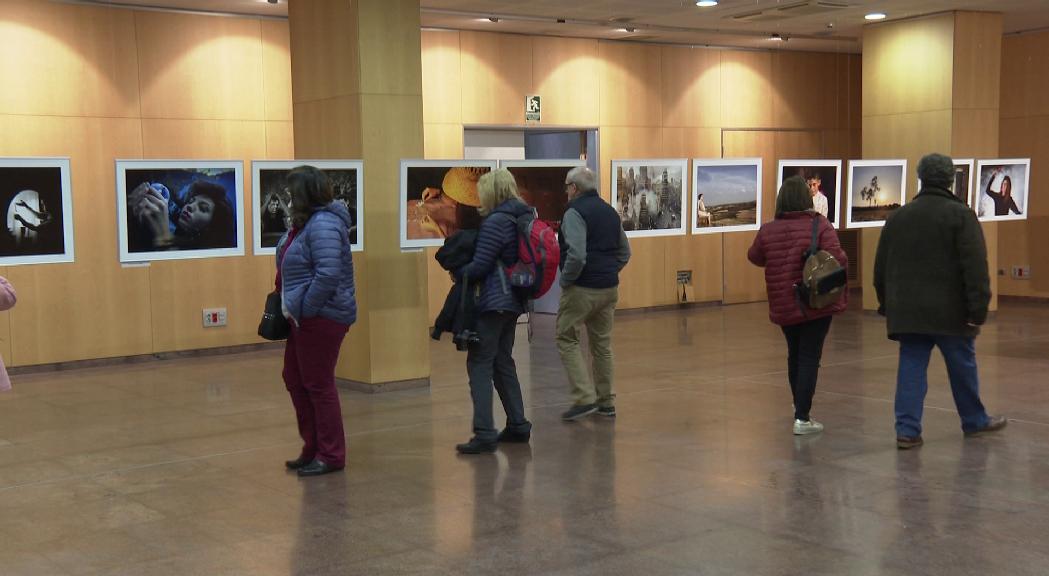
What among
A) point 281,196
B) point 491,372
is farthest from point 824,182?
point 491,372

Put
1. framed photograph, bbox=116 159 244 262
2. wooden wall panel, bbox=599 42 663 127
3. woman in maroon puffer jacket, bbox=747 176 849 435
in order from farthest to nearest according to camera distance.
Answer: wooden wall panel, bbox=599 42 663 127 → framed photograph, bbox=116 159 244 262 → woman in maroon puffer jacket, bbox=747 176 849 435

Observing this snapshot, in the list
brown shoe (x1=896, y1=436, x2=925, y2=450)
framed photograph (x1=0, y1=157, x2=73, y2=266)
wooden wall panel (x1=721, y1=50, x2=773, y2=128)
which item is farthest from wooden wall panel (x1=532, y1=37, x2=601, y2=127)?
brown shoe (x1=896, y1=436, x2=925, y2=450)

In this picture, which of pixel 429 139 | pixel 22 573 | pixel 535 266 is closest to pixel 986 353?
pixel 535 266

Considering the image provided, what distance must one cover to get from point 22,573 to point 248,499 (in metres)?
1.38

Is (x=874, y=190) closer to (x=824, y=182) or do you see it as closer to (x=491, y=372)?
(x=824, y=182)

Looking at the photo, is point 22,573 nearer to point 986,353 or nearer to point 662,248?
point 986,353

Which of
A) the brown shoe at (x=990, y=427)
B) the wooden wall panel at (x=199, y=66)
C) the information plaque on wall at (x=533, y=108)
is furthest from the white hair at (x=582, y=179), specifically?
the information plaque on wall at (x=533, y=108)

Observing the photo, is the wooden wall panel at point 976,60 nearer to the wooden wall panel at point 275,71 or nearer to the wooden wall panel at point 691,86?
the wooden wall panel at point 691,86

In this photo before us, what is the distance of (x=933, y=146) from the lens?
14180 millimetres

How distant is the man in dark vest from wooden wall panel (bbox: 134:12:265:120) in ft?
18.9

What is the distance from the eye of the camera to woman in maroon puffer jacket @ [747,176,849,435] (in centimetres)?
718

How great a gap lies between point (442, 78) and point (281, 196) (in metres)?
5.74

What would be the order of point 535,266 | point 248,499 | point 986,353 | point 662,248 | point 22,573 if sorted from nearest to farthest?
point 22,573
point 248,499
point 535,266
point 986,353
point 662,248

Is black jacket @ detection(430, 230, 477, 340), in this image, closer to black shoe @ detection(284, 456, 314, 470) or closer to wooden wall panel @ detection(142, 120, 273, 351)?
black shoe @ detection(284, 456, 314, 470)
